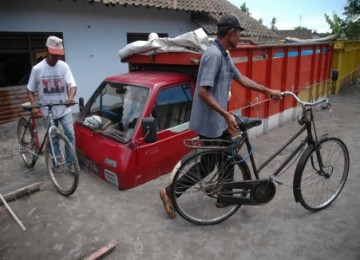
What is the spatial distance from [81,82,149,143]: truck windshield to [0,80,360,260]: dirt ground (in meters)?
0.74

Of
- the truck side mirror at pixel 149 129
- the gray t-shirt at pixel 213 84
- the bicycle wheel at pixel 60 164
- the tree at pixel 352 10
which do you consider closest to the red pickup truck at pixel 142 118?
the truck side mirror at pixel 149 129

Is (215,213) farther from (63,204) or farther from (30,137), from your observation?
(30,137)

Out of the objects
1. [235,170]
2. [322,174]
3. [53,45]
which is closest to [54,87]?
[53,45]

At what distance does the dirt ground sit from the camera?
2.90 m

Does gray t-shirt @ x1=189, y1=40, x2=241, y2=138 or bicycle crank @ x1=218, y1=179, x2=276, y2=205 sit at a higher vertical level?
gray t-shirt @ x1=189, y1=40, x2=241, y2=138

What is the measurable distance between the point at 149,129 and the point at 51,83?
1799 millimetres

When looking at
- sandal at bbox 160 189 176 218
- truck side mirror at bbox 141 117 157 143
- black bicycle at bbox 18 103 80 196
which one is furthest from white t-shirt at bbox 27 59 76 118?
sandal at bbox 160 189 176 218

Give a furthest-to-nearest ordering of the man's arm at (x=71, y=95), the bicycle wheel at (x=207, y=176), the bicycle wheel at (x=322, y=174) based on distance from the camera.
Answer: the man's arm at (x=71, y=95) < the bicycle wheel at (x=322, y=174) < the bicycle wheel at (x=207, y=176)

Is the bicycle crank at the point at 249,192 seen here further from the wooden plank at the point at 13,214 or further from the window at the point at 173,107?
the wooden plank at the point at 13,214

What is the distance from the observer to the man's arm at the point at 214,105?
2.92 metres

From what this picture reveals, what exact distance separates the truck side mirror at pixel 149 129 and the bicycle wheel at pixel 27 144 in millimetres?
2066

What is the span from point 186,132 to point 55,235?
2.09m

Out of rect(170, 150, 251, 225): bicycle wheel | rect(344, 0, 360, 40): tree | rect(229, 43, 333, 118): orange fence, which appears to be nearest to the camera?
rect(170, 150, 251, 225): bicycle wheel

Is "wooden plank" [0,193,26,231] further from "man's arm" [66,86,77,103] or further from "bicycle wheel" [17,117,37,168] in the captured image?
"man's arm" [66,86,77,103]
